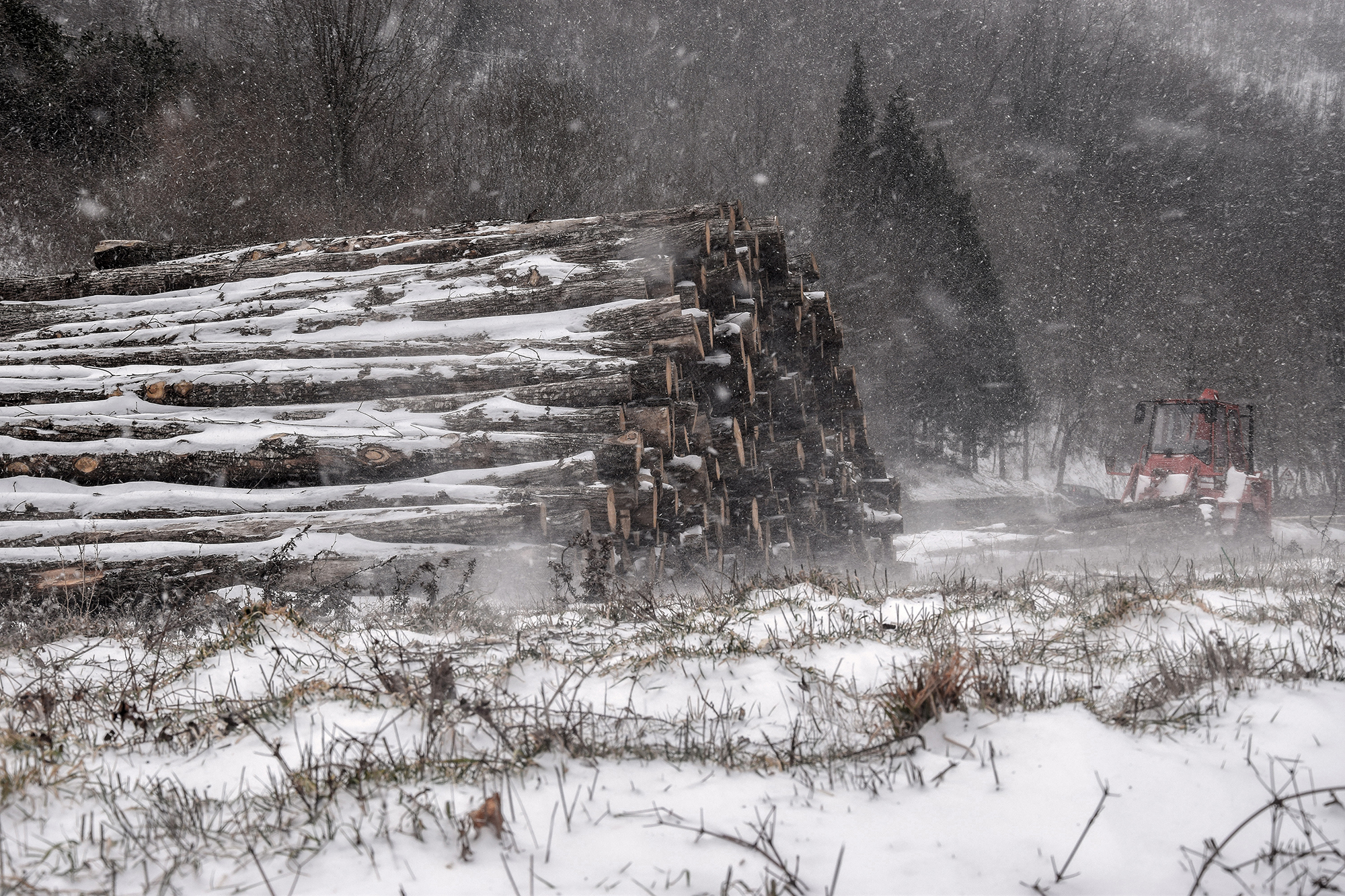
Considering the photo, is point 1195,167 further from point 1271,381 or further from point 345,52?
point 345,52

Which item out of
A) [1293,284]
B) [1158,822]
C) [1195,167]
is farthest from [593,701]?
[1195,167]

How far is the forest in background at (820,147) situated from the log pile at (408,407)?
46.1 ft

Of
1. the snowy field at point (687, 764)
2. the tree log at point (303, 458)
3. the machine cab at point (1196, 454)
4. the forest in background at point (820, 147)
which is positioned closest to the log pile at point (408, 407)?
the tree log at point (303, 458)

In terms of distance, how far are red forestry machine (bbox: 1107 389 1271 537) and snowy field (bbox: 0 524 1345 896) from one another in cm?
950

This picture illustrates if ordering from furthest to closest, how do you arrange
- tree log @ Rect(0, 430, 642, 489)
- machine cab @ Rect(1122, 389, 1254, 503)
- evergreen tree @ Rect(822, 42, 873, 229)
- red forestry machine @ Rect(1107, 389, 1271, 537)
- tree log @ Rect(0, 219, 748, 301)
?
1. evergreen tree @ Rect(822, 42, 873, 229)
2. machine cab @ Rect(1122, 389, 1254, 503)
3. red forestry machine @ Rect(1107, 389, 1271, 537)
4. tree log @ Rect(0, 219, 748, 301)
5. tree log @ Rect(0, 430, 642, 489)

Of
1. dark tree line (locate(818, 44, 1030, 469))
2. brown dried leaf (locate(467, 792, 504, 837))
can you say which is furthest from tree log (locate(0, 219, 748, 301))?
dark tree line (locate(818, 44, 1030, 469))

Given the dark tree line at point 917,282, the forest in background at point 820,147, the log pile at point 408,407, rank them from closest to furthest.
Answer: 1. the log pile at point 408,407
2. the forest in background at point 820,147
3. the dark tree line at point 917,282

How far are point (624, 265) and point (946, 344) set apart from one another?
81.5 ft

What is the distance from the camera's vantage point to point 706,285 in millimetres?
7266

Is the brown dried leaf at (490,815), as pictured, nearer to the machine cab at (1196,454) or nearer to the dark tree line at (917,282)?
the machine cab at (1196,454)

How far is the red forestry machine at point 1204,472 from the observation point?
1115 cm

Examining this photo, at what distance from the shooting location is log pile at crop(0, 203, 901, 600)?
4.83 metres

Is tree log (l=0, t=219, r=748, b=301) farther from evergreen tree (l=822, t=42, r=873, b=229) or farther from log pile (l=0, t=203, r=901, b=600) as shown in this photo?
evergreen tree (l=822, t=42, r=873, b=229)

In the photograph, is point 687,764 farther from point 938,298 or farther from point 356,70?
point 938,298
